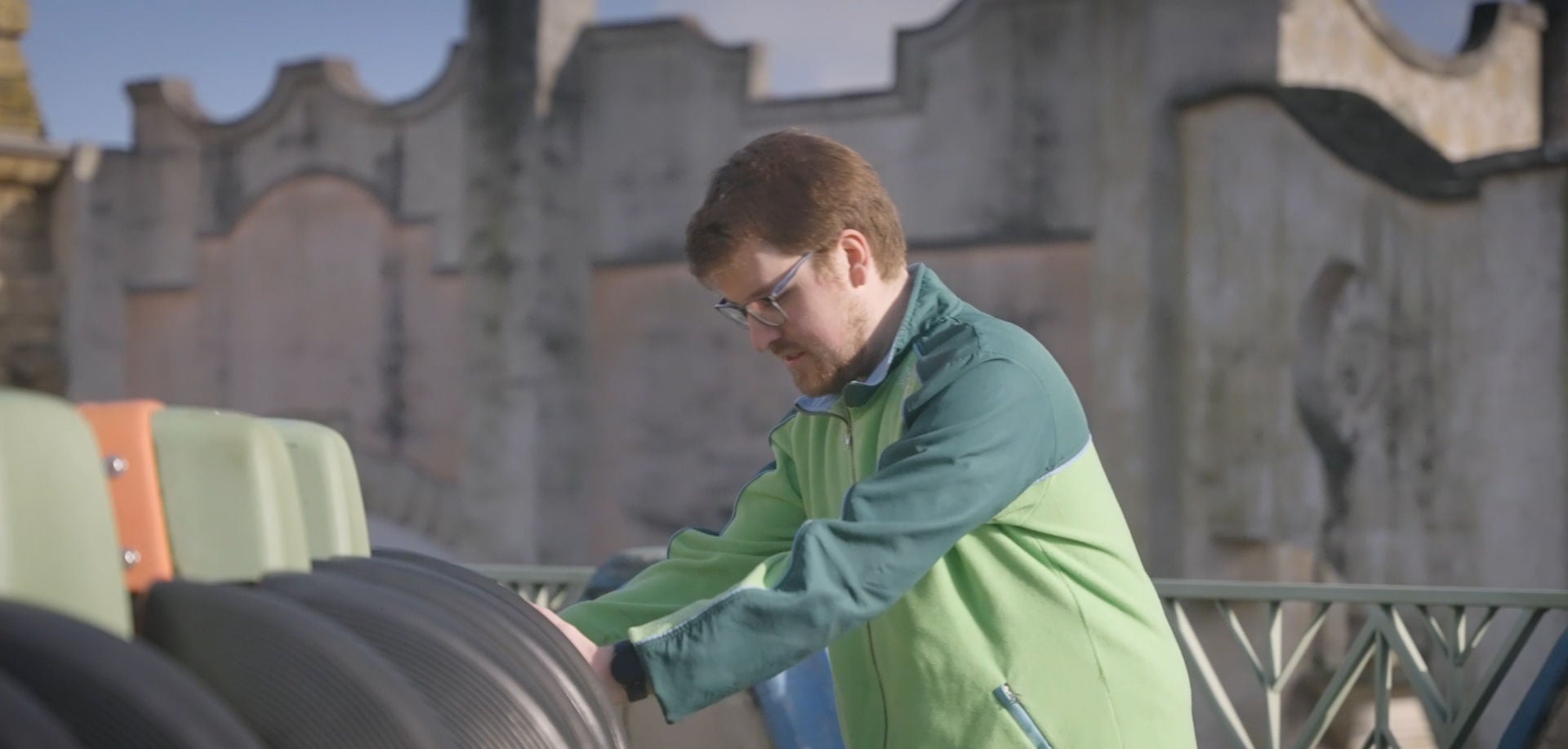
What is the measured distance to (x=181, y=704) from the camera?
4.98 ft

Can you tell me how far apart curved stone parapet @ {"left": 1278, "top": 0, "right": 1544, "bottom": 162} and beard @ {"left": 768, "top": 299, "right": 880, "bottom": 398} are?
9.16 m

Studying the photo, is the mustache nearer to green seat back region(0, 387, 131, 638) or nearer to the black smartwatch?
the black smartwatch

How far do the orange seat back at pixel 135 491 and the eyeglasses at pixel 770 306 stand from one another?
726mm

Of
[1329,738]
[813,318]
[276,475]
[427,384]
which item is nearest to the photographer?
[276,475]

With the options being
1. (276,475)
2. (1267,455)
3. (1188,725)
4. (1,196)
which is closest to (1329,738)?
(1267,455)

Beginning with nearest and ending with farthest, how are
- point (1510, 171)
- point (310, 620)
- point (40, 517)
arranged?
point (40, 517) < point (310, 620) < point (1510, 171)

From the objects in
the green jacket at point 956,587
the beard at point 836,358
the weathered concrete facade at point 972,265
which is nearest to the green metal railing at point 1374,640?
the green jacket at point 956,587

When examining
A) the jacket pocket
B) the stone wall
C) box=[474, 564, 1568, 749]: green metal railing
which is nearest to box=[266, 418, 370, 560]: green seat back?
the jacket pocket

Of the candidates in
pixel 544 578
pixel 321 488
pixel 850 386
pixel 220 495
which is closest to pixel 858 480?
pixel 850 386

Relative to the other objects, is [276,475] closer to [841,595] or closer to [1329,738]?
[841,595]

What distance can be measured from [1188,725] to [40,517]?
1429 millimetres

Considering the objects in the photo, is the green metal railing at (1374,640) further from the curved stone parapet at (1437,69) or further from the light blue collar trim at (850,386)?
the curved stone parapet at (1437,69)

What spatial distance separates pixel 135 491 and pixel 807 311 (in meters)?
0.85

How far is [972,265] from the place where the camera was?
39.7 ft
